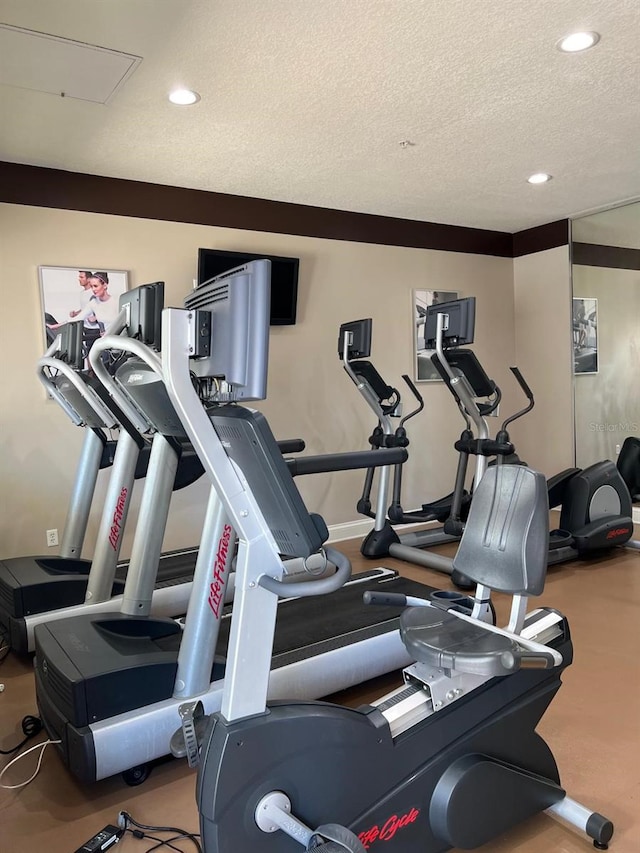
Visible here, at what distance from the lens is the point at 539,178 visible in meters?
4.50

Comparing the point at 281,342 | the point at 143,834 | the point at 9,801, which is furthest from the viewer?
the point at 281,342

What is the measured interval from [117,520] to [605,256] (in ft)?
15.5

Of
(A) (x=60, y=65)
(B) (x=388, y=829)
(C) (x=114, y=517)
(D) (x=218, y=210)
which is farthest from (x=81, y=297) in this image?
(B) (x=388, y=829)

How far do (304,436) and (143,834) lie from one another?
133 inches

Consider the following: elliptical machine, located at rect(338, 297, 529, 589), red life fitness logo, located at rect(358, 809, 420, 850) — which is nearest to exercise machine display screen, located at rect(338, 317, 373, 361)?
elliptical machine, located at rect(338, 297, 529, 589)

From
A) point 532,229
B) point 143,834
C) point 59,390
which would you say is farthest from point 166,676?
point 532,229

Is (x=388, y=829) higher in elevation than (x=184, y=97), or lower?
lower

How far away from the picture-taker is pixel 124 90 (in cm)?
295

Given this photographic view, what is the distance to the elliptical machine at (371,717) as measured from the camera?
1.40 metres

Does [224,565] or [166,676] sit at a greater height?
[224,565]

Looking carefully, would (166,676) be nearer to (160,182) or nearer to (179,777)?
(179,777)

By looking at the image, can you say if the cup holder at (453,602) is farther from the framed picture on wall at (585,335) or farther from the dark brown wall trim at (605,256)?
the dark brown wall trim at (605,256)

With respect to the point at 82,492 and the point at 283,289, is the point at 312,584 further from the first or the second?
the point at 283,289

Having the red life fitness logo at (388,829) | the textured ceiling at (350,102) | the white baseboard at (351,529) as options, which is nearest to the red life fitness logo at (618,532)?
the white baseboard at (351,529)
